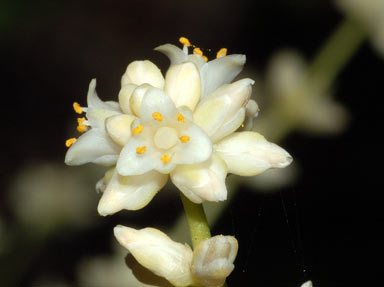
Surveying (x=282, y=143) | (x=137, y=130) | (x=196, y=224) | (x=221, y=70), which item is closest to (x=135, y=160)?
(x=137, y=130)

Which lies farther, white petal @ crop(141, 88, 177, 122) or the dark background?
the dark background

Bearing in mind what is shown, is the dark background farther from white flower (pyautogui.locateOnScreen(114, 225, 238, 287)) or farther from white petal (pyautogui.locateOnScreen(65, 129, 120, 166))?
white flower (pyautogui.locateOnScreen(114, 225, 238, 287))

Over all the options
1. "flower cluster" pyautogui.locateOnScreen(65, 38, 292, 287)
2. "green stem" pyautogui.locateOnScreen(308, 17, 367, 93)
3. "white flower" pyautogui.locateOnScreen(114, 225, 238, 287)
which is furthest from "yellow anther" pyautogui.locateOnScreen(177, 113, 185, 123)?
"green stem" pyautogui.locateOnScreen(308, 17, 367, 93)

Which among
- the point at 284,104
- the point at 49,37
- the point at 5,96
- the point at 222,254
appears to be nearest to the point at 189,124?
the point at 222,254

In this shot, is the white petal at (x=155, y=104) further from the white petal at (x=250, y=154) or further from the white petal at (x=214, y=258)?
the white petal at (x=214, y=258)

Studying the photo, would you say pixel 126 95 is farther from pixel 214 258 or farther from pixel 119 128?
pixel 214 258

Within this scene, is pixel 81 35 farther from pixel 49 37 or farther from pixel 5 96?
pixel 5 96

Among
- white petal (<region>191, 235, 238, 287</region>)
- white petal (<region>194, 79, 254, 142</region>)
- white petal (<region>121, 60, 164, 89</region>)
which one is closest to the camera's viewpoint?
white petal (<region>191, 235, 238, 287</region>)

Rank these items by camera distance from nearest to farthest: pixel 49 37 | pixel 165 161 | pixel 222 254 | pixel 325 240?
1. pixel 222 254
2. pixel 165 161
3. pixel 325 240
4. pixel 49 37
